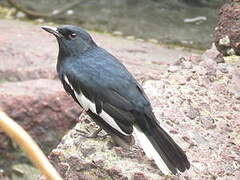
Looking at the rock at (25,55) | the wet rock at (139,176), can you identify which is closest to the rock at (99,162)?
the wet rock at (139,176)

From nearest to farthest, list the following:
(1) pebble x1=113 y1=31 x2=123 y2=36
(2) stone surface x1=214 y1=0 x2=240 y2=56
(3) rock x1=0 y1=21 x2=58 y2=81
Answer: (2) stone surface x1=214 y1=0 x2=240 y2=56, (3) rock x1=0 y1=21 x2=58 y2=81, (1) pebble x1=113 y1=31 x2=123 y2=36

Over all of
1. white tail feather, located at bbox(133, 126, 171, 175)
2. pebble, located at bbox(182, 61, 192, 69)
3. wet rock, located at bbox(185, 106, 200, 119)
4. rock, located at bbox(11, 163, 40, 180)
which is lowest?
rock, located at bbox(11, 163, 40, 180)

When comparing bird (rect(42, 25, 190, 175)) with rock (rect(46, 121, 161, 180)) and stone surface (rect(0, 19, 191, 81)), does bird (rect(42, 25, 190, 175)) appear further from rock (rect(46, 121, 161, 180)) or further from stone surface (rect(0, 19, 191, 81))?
stone surface (rect(0, 19, 191, 81))

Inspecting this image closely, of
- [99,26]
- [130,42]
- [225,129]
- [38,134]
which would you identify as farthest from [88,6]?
[225,129]

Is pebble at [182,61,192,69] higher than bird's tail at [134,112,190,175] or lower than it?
lower

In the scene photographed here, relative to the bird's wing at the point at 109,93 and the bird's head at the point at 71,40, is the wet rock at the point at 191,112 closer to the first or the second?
the bird's wing at the point at 109,93

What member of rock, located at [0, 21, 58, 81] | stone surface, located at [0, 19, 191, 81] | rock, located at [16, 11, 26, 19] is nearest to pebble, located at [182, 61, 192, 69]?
stone surface, located at [0, 19, 191, 81]
